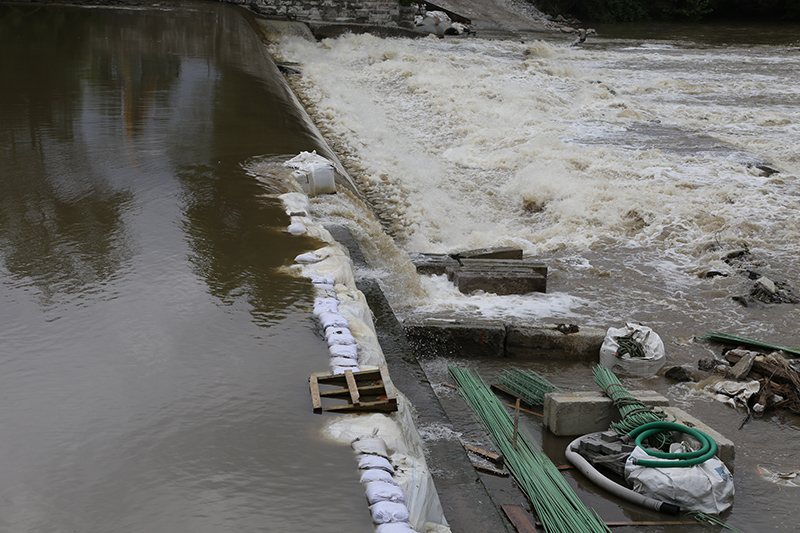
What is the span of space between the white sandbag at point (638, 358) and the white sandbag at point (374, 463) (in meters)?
3.04

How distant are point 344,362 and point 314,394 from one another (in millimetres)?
441

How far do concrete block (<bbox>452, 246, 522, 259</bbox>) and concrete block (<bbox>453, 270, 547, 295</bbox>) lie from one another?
52 cm

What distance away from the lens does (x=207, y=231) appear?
Result: 6.22 m

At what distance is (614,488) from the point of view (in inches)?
171

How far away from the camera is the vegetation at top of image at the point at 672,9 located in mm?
31438

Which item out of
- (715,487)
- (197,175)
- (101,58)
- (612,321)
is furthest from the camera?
(101,58)

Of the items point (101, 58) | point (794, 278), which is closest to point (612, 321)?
point (794, 278)

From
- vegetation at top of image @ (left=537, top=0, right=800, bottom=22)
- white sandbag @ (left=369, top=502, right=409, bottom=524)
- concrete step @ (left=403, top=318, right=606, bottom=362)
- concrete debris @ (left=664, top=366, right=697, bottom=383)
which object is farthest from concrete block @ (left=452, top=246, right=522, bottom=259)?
vegetation at top of image @ (left=537, top=0, right=800, bottom=22)

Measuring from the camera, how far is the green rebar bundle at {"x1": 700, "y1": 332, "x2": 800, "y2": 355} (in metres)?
6.19

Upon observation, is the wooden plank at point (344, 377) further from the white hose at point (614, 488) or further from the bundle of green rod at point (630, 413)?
the bundle of green rod at point (630, 413)

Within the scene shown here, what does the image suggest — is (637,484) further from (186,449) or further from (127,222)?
(127,222)

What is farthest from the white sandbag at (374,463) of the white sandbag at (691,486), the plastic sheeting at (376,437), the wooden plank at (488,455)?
the white sandbag at (691,486)

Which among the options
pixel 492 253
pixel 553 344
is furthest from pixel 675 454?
pixel 492 253

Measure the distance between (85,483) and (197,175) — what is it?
4841 mm
